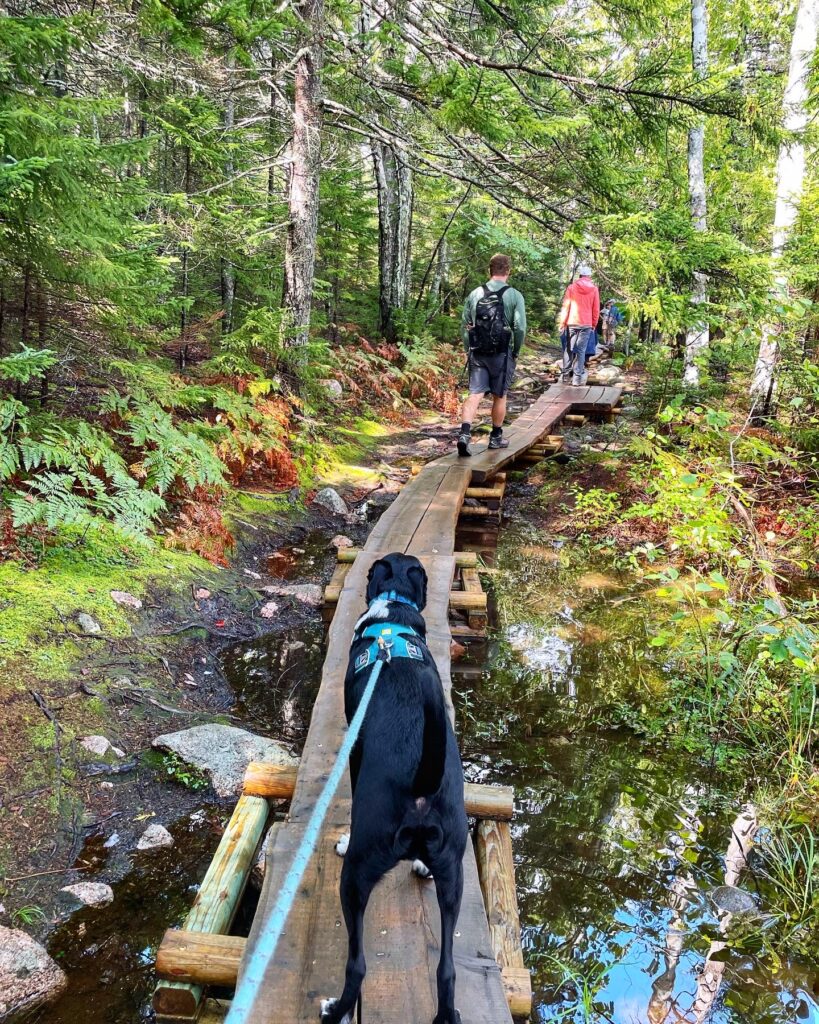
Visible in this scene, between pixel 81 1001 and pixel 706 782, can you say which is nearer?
pixel 81 1001

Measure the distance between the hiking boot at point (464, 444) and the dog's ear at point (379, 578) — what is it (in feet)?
17.8

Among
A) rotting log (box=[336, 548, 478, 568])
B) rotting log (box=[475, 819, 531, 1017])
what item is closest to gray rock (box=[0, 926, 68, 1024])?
rotting log (box=[475, 819, 531, 1017])

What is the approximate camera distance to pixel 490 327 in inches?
313

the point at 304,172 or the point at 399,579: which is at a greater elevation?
the point at 304,172

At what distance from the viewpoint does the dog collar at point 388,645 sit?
2.74m

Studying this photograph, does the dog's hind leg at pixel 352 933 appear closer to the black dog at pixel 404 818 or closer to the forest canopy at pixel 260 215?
the black dog at pixel 404 818

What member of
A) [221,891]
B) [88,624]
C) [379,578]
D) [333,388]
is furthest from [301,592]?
[333,388]

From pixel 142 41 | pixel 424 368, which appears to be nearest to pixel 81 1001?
pixel 142 41

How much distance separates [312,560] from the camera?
7094 mm

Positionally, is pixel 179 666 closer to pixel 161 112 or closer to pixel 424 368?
pixel 161 112

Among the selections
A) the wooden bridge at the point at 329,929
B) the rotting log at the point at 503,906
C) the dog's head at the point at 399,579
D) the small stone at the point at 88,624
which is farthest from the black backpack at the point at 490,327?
the rotting log at the point at 503,906

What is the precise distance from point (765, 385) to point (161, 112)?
976 centimetres

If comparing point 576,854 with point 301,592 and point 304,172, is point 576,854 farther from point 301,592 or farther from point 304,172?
point 304,172

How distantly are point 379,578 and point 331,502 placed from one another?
4.91 meters
